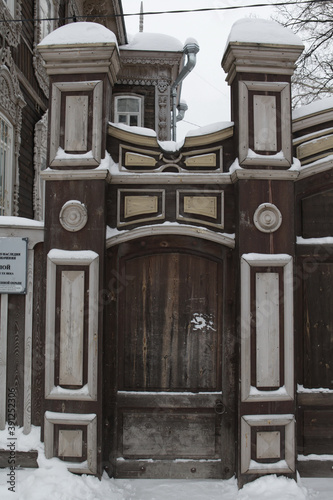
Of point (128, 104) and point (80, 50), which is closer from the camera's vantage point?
point (80, 50)

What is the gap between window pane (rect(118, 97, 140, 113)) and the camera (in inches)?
479

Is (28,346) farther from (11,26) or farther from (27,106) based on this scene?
(27,106)

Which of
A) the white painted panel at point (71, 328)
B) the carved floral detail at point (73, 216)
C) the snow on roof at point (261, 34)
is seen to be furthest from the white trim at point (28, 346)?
the snow on roof at point (261, 34)

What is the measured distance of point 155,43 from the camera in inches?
478

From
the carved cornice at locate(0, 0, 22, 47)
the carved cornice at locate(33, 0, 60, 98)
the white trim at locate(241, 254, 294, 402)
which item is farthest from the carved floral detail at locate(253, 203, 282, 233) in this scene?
the carved cornice at locate(33, 0, 60, 98)

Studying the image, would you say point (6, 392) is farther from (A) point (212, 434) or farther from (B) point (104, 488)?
(A) point (212, 434)

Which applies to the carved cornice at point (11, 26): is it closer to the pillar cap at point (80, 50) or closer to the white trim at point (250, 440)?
the pillar cap at point (80, 50)

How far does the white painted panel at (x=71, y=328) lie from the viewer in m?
3.56

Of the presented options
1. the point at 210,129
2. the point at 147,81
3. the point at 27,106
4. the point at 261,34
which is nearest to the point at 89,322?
the point at 210,129

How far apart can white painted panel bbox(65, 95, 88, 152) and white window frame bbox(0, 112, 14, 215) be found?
13.2 ft

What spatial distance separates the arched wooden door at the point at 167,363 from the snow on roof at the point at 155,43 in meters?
9.74

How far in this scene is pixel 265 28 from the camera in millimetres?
3652

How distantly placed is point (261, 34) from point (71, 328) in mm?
2948

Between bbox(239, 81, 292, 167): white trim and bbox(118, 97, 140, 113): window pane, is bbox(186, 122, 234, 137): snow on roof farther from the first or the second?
bbox(118, 97, 140, 113): window pane
